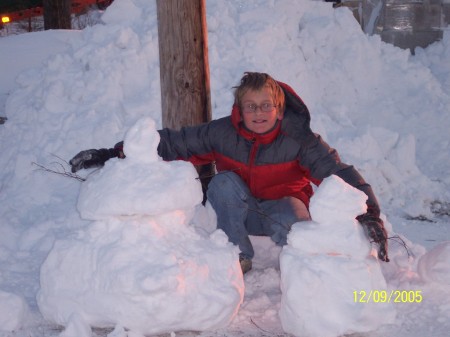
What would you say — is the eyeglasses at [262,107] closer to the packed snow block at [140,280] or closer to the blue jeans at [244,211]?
the blue jeans at [244,211]

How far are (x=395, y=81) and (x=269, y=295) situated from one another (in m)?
4.16

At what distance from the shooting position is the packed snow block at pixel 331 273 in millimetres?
2781

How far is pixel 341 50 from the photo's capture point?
6738 mm

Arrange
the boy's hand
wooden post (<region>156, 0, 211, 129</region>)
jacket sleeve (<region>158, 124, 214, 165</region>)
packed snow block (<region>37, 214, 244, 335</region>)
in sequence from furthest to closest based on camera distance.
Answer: wooden post (<region>156, 0, 211, 129</region>)
jacket sleeve (<region>158, 124, 214, 165</region>)
the boy's hand
packed snow block (<region>37, 214, 244, 335</region>)

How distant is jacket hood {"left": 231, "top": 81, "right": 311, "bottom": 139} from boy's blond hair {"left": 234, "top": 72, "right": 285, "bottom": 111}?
52 mm

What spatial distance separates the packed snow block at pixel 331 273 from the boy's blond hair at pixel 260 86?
746mm

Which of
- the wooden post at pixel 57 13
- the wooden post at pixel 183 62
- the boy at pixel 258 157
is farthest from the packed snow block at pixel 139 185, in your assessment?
the wooden post at pixel 57 13

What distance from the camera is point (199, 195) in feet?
10.3

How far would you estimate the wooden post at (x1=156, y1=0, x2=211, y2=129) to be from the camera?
3973 mm

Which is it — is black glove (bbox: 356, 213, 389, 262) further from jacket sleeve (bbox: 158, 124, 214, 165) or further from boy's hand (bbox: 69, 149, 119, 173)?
boy's hand (bbox: 69, 149, 119, 173)

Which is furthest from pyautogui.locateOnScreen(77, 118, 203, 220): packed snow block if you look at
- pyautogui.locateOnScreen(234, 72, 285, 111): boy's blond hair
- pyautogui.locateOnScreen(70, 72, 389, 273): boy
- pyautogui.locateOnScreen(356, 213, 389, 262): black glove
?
pyautogui.locateOnScreen(356, 213, 389, 262): black glove

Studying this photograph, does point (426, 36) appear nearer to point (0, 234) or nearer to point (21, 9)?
point (0, 234)

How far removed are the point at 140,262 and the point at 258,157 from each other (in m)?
1.01

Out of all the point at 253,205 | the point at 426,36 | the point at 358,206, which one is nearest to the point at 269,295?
the point at 253,205
